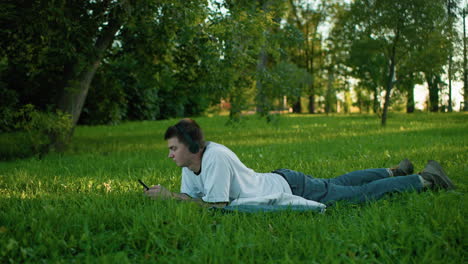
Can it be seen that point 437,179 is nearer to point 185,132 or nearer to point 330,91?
point 185,132

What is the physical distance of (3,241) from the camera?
3.54m

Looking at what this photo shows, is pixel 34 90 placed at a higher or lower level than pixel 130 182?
higher

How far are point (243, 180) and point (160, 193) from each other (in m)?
0.91

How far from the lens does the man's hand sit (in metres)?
4.61

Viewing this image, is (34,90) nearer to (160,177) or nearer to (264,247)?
(160,177)

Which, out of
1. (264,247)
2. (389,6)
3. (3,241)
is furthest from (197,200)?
(389,6)

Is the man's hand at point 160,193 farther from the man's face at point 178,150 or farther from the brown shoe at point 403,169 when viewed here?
the brown shoe at point 403,169

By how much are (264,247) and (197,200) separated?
1244mm

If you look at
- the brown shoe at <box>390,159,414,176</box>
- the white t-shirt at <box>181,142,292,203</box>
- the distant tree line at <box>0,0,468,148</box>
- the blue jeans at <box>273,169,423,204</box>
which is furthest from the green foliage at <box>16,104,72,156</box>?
the brown shoe at <box>390,159,414,176</box>

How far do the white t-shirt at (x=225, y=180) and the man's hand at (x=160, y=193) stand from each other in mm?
314

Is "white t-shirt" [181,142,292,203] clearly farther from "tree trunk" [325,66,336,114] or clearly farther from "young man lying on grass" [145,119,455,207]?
"tree trunk" [325,66,336,114]

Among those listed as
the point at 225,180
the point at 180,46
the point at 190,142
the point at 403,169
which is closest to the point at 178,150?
the point at 190,142

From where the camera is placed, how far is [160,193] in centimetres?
464

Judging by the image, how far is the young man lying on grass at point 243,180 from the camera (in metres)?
4.30
